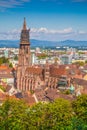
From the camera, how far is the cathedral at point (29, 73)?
7744 cm

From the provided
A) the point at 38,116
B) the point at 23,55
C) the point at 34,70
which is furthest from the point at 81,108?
the point at 23,55

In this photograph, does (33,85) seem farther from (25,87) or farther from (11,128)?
(11,128)

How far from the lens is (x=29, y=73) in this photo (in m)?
81.2

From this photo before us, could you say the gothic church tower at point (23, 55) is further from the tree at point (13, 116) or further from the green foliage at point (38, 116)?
the tree at point (13, 116)

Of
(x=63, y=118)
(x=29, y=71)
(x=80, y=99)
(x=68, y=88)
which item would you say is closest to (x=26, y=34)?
(x=29, y=71)

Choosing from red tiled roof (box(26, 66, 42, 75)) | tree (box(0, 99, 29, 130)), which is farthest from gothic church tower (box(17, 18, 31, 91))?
tree (box(0, 99, 29, 130))

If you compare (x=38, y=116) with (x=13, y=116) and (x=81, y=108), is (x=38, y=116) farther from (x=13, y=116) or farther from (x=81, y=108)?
(x=81, y=108)

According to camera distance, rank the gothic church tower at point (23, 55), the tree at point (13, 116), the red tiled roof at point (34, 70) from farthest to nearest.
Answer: the gothic church tower at point (23, 55)
the red tiled roof at point (34, 70)
the tree at point (13, 116)

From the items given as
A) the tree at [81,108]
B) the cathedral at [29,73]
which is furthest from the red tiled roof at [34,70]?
the tree at [81,108]

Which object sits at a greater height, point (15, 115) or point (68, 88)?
point (15, 115)

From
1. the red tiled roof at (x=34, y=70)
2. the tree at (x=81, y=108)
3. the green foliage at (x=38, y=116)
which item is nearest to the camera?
the green foliage at (x=38, y=116)

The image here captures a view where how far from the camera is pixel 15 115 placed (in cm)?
3688

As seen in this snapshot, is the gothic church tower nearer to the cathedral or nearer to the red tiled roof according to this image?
the cathedral

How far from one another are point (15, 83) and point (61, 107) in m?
46.3
